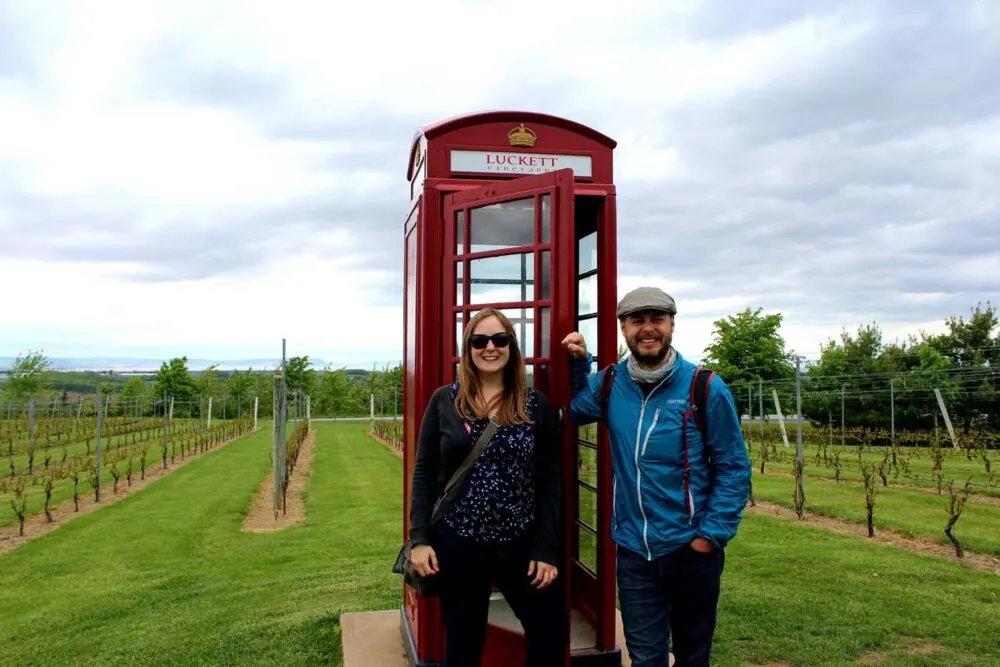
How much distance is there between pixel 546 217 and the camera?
3.43m

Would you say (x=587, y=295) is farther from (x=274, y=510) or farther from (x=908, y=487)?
(x=908, y=487)

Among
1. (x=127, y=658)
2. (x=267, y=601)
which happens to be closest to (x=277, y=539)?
(x=267, y=601)

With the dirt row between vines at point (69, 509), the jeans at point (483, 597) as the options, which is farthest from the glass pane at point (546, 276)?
the dirt row between vines at point (69, 509)

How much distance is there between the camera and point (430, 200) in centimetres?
375

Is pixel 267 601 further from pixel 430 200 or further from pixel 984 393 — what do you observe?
pixel 984 393

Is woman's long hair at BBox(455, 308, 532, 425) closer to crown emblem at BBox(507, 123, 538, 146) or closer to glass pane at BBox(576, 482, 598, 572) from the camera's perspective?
glass pane at BBox(576, 482, 598, 572)

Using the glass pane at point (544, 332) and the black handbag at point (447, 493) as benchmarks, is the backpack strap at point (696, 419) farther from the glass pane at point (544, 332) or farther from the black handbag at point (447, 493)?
the glass pane at point (544, 332)

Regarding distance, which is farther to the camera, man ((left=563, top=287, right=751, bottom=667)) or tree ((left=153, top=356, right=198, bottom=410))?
tree ((left=153, top=356, right=198, bottom=410))

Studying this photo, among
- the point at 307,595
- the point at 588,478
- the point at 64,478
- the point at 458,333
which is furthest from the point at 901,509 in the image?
the point at 64,478

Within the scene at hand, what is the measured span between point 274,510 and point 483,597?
9938mm

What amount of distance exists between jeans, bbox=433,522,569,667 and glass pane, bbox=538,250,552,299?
1.18m

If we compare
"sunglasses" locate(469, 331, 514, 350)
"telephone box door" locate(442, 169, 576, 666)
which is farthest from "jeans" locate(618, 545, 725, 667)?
"sunglasses" locate(469, 331, 514, 350)

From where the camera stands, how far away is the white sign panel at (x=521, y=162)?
12.7 feet

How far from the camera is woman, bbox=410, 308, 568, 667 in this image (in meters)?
2.77
